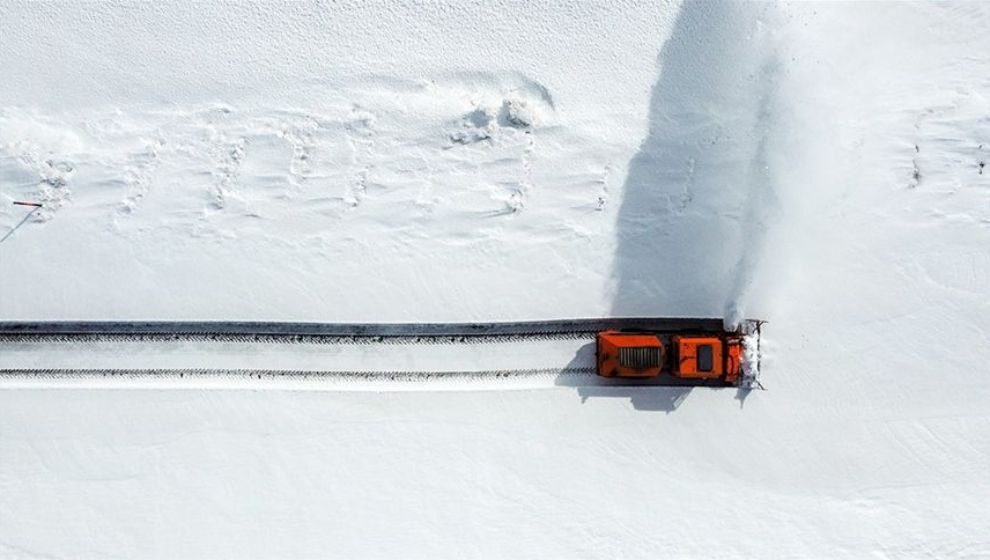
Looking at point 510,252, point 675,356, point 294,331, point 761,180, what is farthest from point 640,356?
point 294,331

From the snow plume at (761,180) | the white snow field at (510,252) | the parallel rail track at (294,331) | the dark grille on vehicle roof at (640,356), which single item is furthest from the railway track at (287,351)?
the snow plume at (761,180)

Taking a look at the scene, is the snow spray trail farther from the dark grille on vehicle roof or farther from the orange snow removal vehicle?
the dark grille on vehicle roof

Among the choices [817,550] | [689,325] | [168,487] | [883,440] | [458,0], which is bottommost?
[817,550]

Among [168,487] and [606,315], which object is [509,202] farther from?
[168,487]

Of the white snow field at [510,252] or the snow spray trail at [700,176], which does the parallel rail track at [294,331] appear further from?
the snow spray trail at [700,176]

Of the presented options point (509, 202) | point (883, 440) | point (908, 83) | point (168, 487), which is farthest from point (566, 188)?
point (168, 487)

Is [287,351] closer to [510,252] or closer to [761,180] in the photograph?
[510,252]

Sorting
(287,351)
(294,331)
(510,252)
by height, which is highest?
(510,252)
